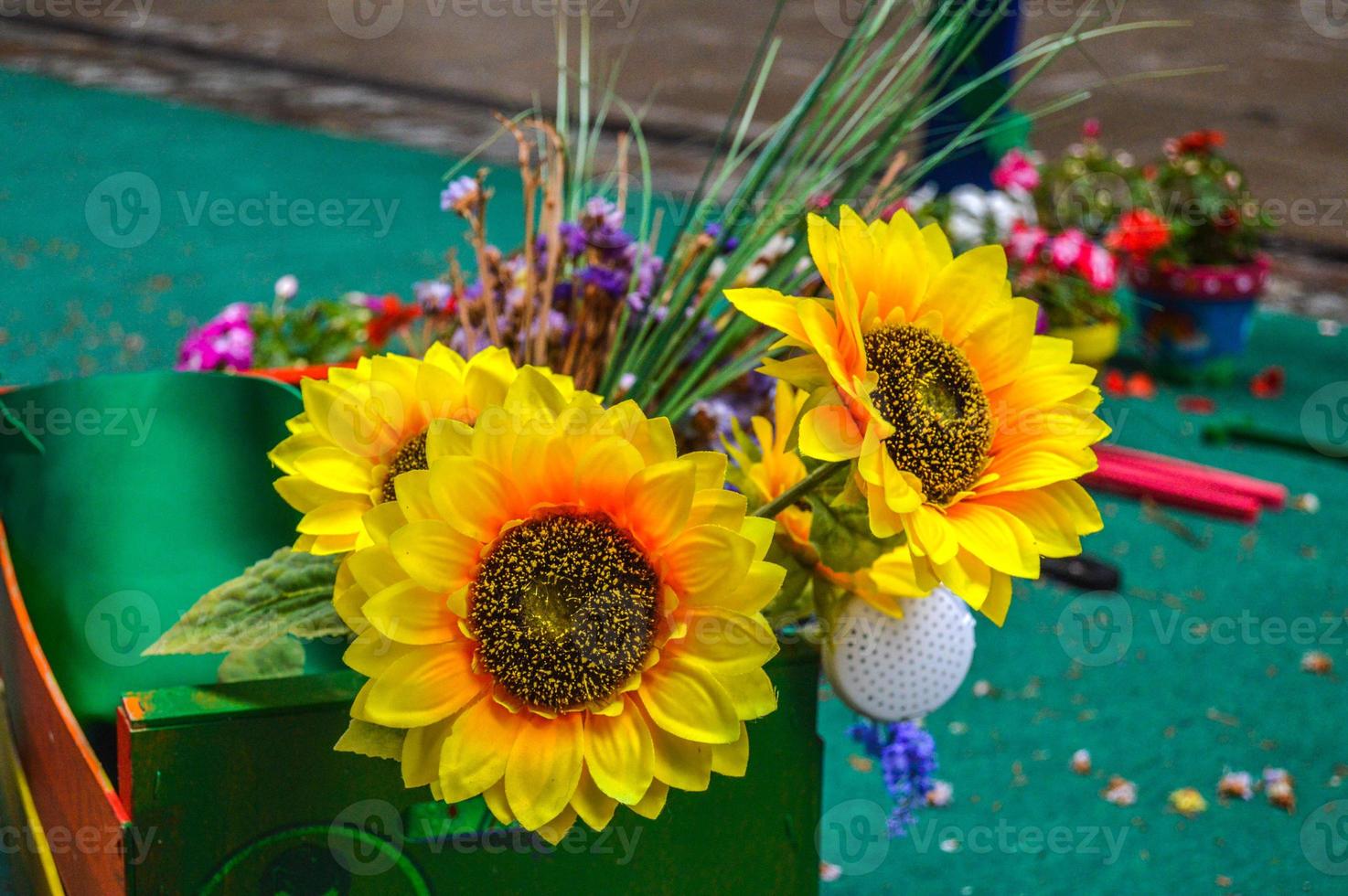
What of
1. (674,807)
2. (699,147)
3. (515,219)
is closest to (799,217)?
(674,807)

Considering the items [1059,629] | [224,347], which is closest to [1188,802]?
[1059,629]

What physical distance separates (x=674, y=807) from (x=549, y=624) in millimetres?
168

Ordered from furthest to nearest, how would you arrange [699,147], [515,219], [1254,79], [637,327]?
1. [1254,79]
2. [699,147]
3. [515,219]
4. [637,327]

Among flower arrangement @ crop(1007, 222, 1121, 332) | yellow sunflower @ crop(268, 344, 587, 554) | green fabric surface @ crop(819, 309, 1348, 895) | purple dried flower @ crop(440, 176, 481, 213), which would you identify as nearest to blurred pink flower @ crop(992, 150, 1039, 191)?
flower arrangement @ crop(1007, 222, 1121, 332)

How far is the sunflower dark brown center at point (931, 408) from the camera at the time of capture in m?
0.65

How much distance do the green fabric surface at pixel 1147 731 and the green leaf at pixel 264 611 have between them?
996mm

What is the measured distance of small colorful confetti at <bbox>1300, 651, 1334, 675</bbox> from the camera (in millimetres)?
2104

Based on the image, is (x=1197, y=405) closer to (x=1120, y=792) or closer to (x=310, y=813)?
(x=1120, y=792)

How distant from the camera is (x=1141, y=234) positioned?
3.11 metres

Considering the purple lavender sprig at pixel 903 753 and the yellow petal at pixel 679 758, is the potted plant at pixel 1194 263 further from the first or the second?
the yellow petal at pixel 679 758

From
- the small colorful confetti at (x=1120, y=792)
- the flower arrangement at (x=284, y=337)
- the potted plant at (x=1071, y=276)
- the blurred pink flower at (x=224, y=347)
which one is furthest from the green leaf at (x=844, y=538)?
the potted plant at (x=1071, y=276)

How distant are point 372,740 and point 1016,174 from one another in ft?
9.04

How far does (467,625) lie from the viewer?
0.61m

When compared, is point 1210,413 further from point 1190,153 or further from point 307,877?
point 307,877
